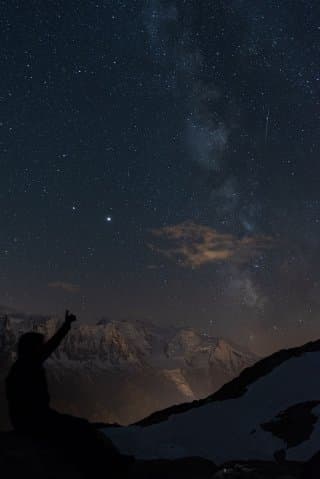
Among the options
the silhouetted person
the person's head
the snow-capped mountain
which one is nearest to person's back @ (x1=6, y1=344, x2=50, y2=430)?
the silhouetted person

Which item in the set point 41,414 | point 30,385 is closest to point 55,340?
point 30,385

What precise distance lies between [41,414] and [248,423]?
49.1ft

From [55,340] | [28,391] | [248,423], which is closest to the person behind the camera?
[28,391]

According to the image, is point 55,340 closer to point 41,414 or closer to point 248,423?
point 41,414

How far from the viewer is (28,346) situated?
776 centimetres

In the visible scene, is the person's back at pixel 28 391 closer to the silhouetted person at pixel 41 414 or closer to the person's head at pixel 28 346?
the silhouetted person at pixel 41 414

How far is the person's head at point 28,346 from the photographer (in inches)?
305

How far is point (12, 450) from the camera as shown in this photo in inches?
321

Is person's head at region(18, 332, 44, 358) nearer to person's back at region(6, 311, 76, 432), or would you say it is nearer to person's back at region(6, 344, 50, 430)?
person's back at region(6, 311, 76, 432)

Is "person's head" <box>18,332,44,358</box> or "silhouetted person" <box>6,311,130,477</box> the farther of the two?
"person's head" <box>18,332,44,358</box>

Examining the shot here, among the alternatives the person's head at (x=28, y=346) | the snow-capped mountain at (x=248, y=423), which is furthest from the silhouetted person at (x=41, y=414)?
the snow-capped mountain at (x=248, y=423)

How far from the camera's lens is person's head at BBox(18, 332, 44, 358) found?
7.75 meters

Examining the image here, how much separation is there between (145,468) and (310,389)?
36.5 feet

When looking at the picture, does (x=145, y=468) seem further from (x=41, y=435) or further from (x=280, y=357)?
(x=280, y=357)
